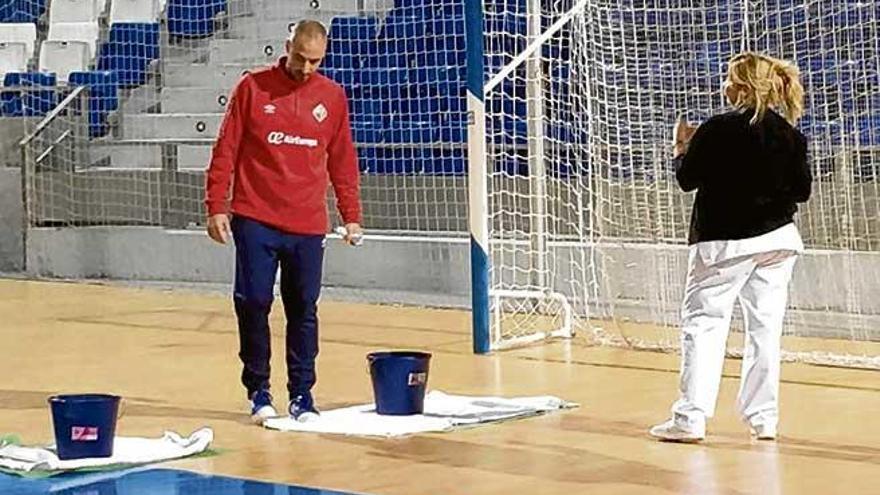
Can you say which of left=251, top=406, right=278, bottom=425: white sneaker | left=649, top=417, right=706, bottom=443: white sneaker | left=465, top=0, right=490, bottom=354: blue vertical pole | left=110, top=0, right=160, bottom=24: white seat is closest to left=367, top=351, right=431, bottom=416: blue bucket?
left=251, top=406, right=278, bottom=425: white sneaker

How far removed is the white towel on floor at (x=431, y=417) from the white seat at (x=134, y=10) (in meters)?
9.34

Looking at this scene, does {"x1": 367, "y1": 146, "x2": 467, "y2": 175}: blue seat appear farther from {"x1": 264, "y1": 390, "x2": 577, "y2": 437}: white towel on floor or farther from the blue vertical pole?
{"x1": 264, "y1": 390, "x2": 577, "y2": 437}: white towel on floor

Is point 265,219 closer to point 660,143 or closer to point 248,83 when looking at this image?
point 248,83

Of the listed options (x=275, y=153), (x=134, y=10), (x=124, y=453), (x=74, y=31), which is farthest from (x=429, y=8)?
(x=124, y=453)

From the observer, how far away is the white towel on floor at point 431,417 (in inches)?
290

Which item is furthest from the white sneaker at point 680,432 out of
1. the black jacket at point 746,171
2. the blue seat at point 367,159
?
the blue seat at point 367,159

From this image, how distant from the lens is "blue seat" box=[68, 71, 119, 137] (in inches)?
627

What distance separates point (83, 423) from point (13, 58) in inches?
450

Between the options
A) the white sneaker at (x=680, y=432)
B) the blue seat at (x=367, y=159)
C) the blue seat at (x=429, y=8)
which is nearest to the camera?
the white sneaker at (x=680, y=432)

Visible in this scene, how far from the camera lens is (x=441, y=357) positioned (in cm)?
990

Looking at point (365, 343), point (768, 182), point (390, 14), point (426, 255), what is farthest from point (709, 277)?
point (390, 14)

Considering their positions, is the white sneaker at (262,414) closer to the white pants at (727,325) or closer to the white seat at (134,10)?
the white pants at (727,325)

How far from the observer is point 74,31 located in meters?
17.8

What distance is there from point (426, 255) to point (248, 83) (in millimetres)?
5758
